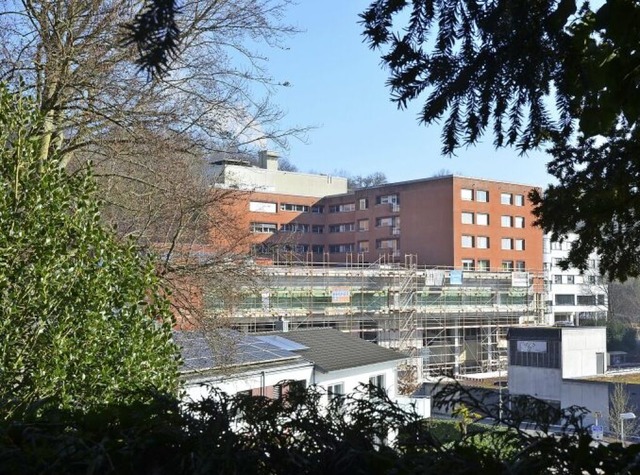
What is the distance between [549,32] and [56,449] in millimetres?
2721

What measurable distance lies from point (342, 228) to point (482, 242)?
33.1 feet

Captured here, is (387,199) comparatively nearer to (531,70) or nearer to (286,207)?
(286,207)

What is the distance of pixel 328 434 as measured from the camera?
225cm

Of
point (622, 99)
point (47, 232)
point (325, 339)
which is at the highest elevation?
point (622, 99)

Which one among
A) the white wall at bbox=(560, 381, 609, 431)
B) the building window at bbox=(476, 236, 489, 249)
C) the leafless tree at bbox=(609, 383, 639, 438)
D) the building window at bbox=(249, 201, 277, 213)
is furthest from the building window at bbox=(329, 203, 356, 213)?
the leafless tree at bbox=(609, 383, 639, 438)

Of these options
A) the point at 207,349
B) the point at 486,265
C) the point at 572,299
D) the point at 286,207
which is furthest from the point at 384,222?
the point at 207,349

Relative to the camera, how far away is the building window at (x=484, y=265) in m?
47.0

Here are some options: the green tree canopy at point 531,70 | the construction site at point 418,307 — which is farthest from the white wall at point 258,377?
the construction site at point 418,307

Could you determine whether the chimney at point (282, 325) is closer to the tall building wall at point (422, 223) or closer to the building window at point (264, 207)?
the tall building wall at point (422, 223)

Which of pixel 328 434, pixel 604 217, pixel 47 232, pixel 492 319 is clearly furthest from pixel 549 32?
pixel 492 319

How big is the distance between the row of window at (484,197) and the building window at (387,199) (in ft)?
15.2

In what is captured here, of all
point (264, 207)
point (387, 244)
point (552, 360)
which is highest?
point (264, 207)

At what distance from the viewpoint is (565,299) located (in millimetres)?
54469

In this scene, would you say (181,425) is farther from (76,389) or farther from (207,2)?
(207,2)
